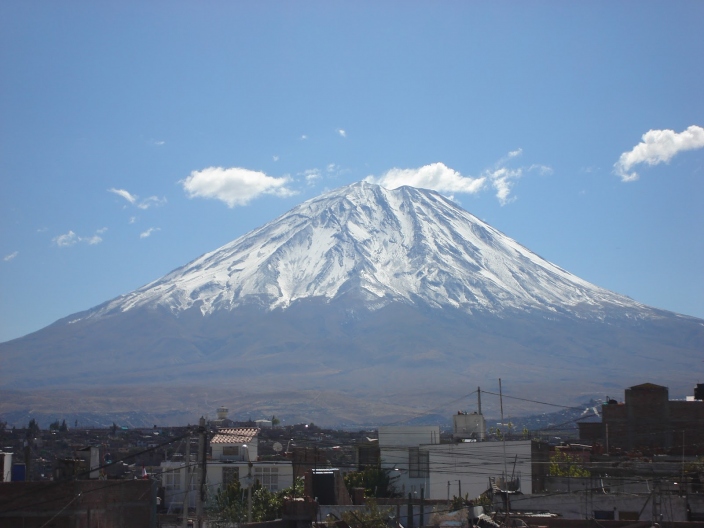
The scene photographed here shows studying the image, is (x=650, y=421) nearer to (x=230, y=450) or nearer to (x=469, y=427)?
(x=469, y=427)

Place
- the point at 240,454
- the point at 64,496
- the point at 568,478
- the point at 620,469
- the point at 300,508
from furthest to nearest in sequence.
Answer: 1. the point at 240,454
2. the point at 620,469
3. the point at 568,478
4. the point at 300,508
5. the point at 64,496

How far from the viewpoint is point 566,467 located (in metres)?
42.3

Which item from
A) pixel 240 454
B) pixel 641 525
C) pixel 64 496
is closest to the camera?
pixel 64 496

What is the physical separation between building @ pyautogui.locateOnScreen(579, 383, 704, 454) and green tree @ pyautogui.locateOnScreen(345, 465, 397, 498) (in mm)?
16220

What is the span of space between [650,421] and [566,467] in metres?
17.0

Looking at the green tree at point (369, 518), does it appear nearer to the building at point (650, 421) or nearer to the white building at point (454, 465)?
the white building at point (454, 465)

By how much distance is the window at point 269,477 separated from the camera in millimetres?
43562

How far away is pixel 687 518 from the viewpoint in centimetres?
3045

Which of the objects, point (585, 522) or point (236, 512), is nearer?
point (585, 522)

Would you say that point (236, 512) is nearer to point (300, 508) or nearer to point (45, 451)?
point (300, 508)

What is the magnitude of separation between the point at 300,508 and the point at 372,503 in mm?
2445

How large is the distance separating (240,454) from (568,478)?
60.2 feet

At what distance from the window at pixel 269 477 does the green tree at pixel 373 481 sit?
3.15 metres

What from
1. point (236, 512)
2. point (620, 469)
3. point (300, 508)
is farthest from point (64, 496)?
point (620, 469)
